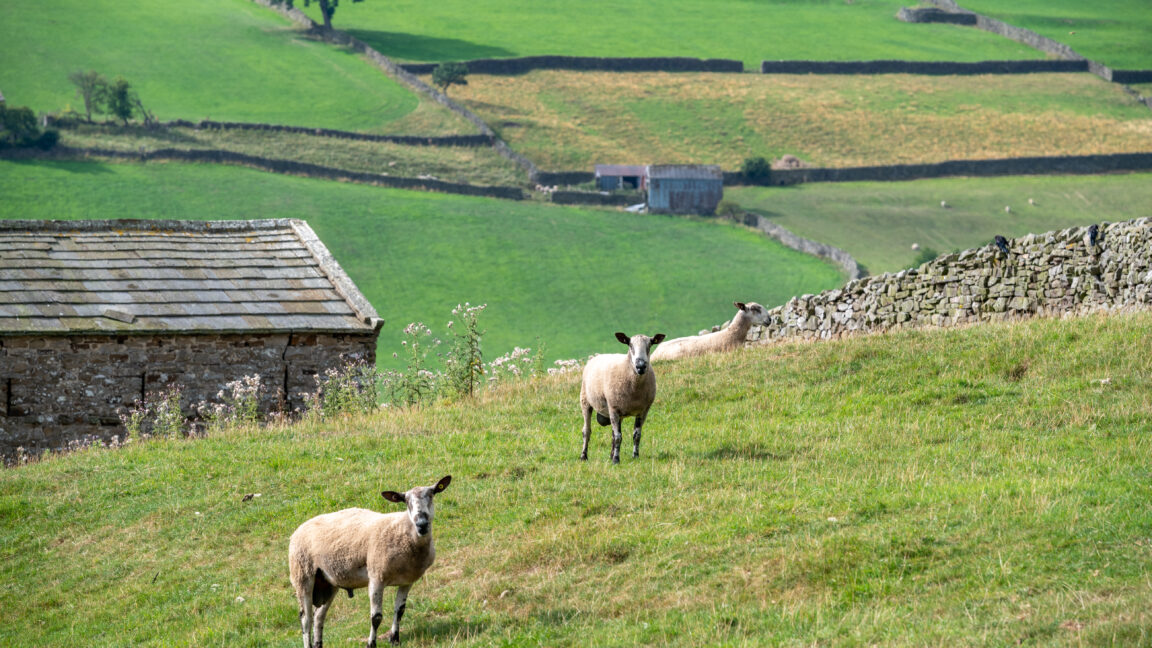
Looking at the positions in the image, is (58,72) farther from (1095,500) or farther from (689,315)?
(1095,500)

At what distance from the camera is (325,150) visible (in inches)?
3499

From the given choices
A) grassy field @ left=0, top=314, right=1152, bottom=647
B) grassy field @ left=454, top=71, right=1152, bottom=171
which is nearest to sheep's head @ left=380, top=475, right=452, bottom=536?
grassy field @ left=0, top=314, right=1152, bottom=647

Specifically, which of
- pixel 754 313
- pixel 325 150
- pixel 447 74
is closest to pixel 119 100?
pixel 325 150

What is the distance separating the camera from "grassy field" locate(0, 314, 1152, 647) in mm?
10227

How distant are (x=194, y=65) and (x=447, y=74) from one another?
22311 millimetres

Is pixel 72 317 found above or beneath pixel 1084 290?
beneath

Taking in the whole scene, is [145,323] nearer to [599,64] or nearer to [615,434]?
[615,434]

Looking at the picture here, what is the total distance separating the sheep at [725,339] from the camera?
82.6 feet

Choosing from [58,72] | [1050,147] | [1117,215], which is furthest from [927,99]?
[58,72]

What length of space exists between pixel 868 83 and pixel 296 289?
104 metres

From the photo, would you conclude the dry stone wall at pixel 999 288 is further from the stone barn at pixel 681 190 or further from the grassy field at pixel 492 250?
the stone barn at pixel 681 190

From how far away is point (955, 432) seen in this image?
15.6 meters

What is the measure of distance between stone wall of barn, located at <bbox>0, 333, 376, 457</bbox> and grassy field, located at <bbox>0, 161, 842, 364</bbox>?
29474mm

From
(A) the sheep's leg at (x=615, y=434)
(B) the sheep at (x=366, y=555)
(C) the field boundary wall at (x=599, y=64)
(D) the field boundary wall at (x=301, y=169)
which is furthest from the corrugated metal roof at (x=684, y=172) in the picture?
(B) the sheep at (x=366, y=555)
